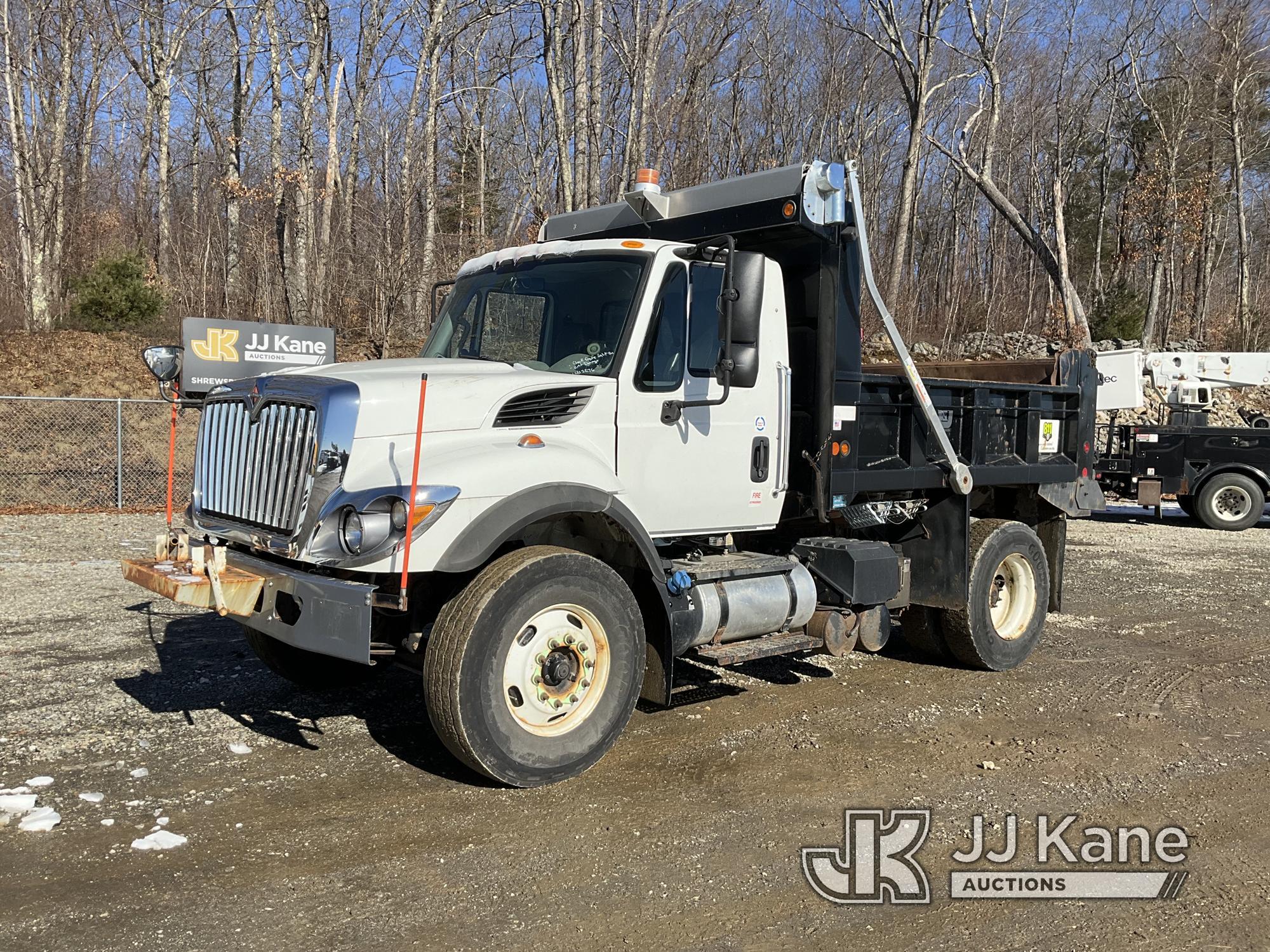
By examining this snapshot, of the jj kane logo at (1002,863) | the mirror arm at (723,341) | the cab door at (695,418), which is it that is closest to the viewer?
the jj kane logo at (1002,863)

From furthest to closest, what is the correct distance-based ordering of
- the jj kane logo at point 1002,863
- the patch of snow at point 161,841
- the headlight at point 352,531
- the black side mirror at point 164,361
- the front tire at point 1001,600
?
the front tire at point 1001,600 → the black side mirror at point 164,361 → the headlight at point 352,531 → the patch of snow at point 161,841 → the jj kane logo at point 1002,863

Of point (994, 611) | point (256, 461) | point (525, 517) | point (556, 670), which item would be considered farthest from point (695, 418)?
point (994, 611)

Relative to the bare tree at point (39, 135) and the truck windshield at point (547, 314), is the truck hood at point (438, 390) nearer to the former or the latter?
the truck windshield at point (547, 314)

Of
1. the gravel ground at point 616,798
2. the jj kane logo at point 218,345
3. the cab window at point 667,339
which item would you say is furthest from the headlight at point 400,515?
the jj kane logo at point 218,345

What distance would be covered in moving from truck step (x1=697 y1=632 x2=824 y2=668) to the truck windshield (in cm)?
163

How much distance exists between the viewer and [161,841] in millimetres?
4191

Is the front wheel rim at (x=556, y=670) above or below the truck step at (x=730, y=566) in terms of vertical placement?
below

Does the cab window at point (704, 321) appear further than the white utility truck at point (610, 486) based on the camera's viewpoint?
Yes

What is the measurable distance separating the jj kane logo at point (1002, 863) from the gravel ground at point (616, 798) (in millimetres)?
70

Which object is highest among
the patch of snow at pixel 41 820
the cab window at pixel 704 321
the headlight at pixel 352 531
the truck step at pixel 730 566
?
the cab window at pixel 704 321

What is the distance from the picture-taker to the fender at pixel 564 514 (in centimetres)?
446

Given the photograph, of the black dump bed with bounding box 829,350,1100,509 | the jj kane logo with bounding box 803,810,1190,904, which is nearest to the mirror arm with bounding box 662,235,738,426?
the black dump bed with bounding box 829,350,1100,509

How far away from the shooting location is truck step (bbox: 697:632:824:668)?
559 cm

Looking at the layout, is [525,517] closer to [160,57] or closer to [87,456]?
[87,456]
